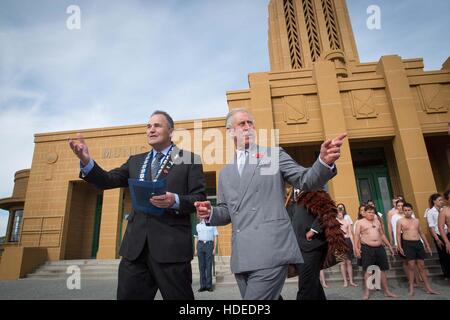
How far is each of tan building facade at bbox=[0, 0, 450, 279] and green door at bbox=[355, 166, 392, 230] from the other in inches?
1.7

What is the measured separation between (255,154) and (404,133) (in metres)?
10.3

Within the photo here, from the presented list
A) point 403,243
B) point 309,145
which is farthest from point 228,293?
point 309,145

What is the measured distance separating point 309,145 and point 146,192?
11082 millimetres

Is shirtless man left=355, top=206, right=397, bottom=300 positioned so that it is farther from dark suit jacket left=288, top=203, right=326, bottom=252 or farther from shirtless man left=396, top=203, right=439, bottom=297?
dark suit jacket left=288, top=203, right=326, bottom=252

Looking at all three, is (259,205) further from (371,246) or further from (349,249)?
(349,249)

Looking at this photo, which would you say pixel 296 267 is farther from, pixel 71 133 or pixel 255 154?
pixel 71 133

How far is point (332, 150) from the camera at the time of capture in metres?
1.66

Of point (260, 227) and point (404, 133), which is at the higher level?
point (404, 133)

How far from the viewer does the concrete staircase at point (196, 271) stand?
7209 mm

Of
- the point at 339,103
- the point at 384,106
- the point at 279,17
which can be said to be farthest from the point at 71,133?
the point at 279,17

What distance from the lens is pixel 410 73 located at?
11.1 meters

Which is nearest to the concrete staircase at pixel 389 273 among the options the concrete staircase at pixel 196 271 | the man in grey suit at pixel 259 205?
the concrete staircase at pixel 196 271

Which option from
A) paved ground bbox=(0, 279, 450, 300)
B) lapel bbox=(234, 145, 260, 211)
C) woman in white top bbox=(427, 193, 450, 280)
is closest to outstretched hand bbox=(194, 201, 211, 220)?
lapel bbox=(234, 145, 260, 211)

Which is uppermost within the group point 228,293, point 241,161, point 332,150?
point 241,161
